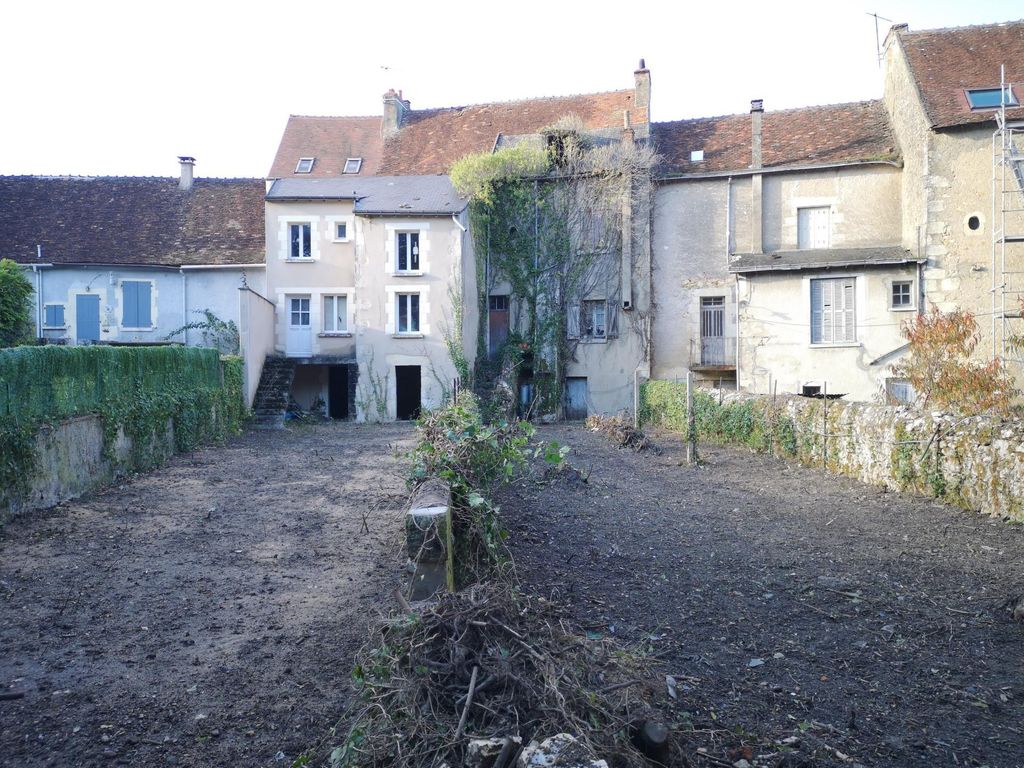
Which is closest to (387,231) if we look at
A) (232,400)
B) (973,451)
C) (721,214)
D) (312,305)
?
(312,305)

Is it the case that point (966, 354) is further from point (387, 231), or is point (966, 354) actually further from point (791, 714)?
point (387, 231)

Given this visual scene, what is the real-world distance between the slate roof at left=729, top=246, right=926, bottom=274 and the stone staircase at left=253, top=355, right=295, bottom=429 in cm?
1423

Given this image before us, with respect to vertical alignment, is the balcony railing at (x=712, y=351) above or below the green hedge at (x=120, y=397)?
above

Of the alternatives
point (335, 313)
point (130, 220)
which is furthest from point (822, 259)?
point (130, 220)

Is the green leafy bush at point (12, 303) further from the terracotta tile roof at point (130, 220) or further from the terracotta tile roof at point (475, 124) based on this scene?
the terracotta tile roof at point (475, 124)

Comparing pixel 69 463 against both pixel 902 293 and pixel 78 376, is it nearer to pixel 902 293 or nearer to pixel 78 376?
pixel 78 376

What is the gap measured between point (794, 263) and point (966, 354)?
8.62 m

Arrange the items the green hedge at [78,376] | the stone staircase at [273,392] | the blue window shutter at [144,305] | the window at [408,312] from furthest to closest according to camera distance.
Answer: the blue window shutter at [144,305] < the window at [408,312] < the stone staircase at [273,392] < the green hedge at [78,376]

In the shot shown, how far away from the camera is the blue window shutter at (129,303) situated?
2609 centimetres

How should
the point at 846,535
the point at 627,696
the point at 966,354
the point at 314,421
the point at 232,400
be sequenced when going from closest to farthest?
the point at 627,696 → the point at 846,535 → the point at 966,354 → the point at 232,400 → the point at 314,421

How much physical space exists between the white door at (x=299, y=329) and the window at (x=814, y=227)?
1681cm

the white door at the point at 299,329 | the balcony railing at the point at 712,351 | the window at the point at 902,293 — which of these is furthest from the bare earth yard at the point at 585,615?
the white door at the point at 299,329

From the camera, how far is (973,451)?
31.0ft

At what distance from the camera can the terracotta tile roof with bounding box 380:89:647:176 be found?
2889 centimetres
